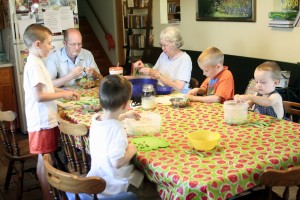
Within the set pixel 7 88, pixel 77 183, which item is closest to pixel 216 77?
pixel 77 183

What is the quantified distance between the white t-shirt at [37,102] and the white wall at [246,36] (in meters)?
2.57

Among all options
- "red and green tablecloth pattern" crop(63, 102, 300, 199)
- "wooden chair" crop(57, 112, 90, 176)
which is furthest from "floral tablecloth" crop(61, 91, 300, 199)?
"wooden chair" crop(57, 112, 90, 176)

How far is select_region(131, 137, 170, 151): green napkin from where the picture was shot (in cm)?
183

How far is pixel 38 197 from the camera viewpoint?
3.08m

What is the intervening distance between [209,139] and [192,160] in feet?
0.68

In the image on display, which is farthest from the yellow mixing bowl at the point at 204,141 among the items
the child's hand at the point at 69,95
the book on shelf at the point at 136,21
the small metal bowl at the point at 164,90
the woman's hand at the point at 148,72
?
the book on shelf at the point at 136,21

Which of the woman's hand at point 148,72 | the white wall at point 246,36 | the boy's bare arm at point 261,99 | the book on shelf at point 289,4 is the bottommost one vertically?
the boy's bare arm at point 261,99

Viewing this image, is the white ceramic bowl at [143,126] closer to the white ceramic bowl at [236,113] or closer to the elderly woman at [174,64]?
the white ceramic bowl at [236,113]

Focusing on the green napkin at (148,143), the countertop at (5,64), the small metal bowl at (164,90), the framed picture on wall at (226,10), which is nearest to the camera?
the green napkin at (148,143)

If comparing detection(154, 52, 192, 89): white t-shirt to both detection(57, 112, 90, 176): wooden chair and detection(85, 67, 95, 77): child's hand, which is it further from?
detection(57, 112, 90, 176): wooden chair

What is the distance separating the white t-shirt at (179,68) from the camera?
130 inches

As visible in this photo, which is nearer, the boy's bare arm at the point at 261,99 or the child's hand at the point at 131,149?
the child's hand at the point at 131,149

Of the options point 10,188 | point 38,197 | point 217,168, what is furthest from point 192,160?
point 10,188

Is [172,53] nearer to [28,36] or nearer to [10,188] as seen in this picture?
[28,36]
